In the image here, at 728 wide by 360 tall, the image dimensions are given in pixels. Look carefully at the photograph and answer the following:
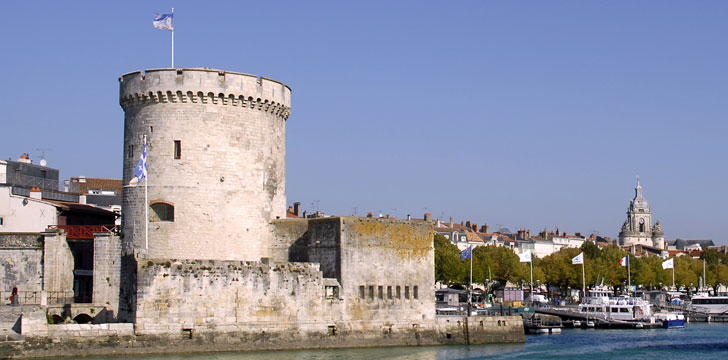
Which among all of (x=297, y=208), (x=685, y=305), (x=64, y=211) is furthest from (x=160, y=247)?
(x=685, y=305)

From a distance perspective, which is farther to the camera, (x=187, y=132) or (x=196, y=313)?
(x=187, y=132)

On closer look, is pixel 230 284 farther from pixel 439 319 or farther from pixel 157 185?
pixel 439 319

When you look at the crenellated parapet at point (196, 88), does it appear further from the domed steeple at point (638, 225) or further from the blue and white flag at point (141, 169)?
the domed steeple at point (638, 225)

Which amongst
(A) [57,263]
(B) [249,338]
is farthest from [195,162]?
(A) [57,263]

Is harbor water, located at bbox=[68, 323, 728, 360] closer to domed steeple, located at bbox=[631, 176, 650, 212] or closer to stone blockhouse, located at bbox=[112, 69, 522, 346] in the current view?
stone blockhouse, located at bbox=[112, 69, 522, 346]

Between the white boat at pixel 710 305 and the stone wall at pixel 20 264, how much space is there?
5519 cm

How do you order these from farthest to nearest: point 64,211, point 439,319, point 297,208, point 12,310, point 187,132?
point 297,208
point 64,211
point 439,319
point 187,132
point 12,310

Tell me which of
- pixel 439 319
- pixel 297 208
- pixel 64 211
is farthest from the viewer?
pixel 297 208

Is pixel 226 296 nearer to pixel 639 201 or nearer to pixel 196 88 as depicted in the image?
pixel 196 88

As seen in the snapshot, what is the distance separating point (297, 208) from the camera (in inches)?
3142

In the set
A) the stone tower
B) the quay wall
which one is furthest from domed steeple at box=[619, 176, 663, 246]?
the quay wall

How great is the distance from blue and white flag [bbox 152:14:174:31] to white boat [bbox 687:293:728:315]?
54004 mm

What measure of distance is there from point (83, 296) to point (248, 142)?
9684 millimetres

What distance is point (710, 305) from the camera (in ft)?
258
